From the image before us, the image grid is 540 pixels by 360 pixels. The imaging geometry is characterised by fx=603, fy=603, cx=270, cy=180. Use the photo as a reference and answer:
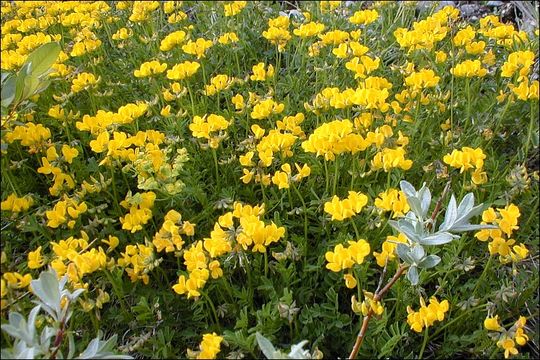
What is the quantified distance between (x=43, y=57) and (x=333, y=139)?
89 centimetres

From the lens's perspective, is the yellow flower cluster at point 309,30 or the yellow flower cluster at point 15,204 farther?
the yellow flower cluster at point 309,30

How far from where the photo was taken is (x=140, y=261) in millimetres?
1623

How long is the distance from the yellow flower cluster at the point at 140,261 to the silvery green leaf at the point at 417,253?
2.12 feet

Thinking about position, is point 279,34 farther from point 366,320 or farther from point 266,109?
point 366,320

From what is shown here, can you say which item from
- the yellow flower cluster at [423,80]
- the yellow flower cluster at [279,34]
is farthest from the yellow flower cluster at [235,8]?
the yellow flower cluster at [423,80]

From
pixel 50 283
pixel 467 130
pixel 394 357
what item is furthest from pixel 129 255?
pixel 467 130

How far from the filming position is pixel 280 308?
1518 mm

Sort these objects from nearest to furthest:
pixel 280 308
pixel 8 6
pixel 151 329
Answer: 1. pixel 280 308
2. pixel 151 329
3. pixel 8 6

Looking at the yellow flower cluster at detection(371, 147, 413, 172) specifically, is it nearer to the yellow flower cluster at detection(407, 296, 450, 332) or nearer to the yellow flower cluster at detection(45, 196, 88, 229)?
the yellow flower cluster at detection(407, 296, 450, 332)

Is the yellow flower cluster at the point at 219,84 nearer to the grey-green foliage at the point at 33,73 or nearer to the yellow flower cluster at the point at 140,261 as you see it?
the grey-green foliage at the point at 33,73

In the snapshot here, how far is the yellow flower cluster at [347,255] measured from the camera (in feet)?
4.95

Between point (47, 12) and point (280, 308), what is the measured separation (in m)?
2.31

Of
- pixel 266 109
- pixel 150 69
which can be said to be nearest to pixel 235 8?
pixel 150 69

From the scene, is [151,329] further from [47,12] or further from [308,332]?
[47,12]
